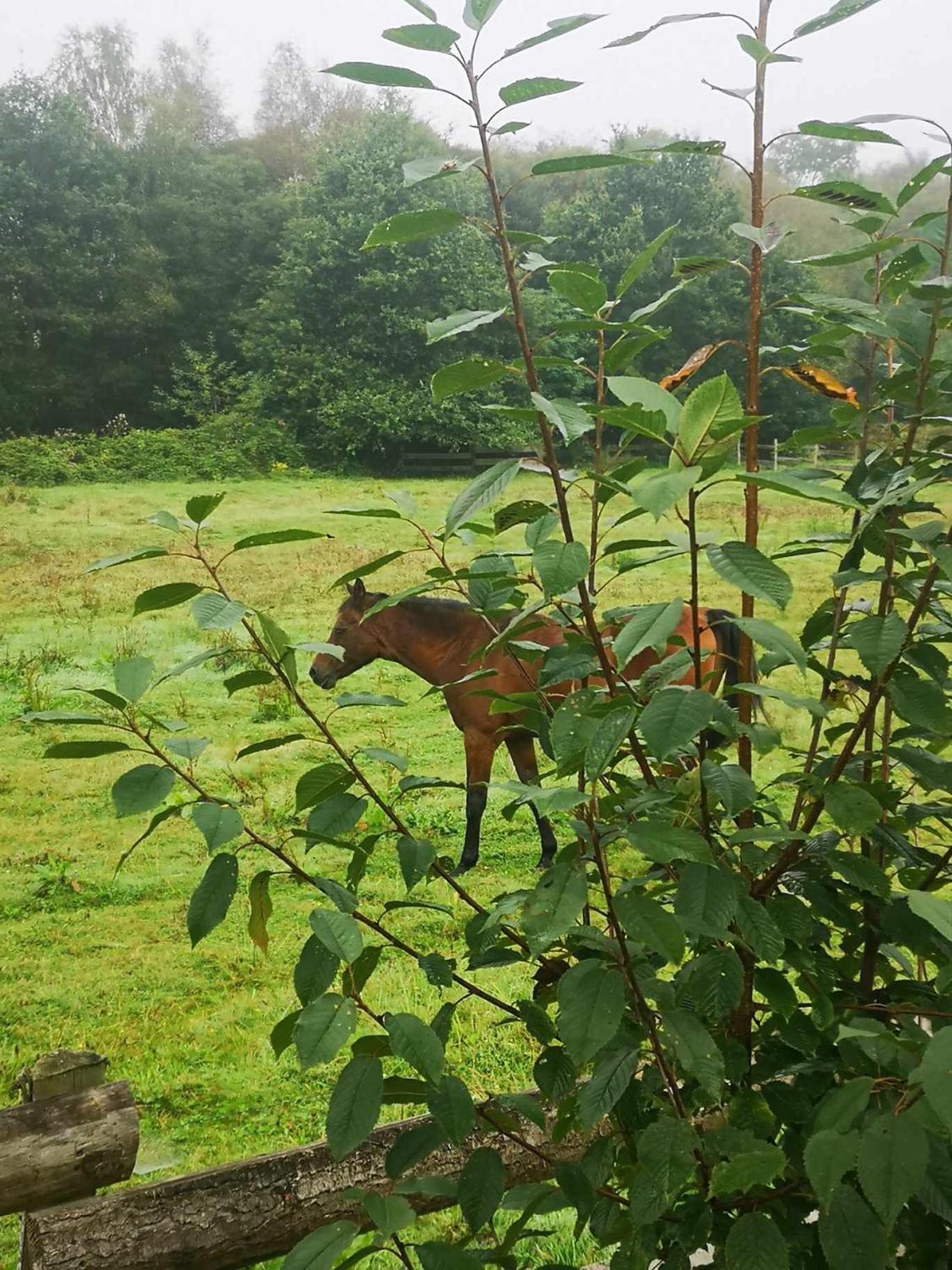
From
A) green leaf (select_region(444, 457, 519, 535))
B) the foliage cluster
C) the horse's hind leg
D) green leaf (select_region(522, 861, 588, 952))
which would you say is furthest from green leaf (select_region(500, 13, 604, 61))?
the horse's hind leg

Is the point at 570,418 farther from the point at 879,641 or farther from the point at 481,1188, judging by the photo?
the point at 481,1188

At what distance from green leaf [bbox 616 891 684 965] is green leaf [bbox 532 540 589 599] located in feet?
0.59

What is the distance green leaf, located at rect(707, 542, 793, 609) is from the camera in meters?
0.49

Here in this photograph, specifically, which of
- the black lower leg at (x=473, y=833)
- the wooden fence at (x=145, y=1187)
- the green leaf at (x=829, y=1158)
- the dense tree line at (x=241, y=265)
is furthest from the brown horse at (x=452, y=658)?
the green leaf at (x=829, y=1158)

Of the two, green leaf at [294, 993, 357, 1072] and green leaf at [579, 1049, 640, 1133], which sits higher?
green leaf at [294, 993, 357, 1072]

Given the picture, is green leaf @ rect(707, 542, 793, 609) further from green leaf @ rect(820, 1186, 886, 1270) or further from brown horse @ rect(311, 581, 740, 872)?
brown horse @ rect(311, 581, 740, 872)

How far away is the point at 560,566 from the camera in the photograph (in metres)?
0.53

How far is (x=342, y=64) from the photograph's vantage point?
61 cm

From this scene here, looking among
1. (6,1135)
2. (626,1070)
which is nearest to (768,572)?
(626,1070)

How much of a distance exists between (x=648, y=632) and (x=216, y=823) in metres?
0.30

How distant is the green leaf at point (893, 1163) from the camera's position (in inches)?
17.6

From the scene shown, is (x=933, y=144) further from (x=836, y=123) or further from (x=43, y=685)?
(x=43, y=685)

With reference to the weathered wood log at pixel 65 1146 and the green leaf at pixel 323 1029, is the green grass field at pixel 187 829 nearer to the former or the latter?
the weathered wood log at pixel 65 1146

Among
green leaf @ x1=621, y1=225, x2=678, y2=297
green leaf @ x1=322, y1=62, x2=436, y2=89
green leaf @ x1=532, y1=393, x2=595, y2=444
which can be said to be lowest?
green leaf @ x1=532, y1=393, x2=595, y2=444
